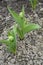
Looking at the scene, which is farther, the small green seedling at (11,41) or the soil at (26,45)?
the soil at (26,45)

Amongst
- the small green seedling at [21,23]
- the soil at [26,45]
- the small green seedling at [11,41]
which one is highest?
the small green seedling at [21,23]

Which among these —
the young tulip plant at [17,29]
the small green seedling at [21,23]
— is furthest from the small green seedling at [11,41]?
the small green seedling at [21,23]

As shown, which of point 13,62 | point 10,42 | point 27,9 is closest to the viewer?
point 10,42

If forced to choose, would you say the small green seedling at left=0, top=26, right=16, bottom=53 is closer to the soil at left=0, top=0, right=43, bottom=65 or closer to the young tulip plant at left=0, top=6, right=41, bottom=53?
the young tulip plant at left=0, top=6, right=41, bottom=53

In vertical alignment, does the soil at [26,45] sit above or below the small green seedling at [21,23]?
below

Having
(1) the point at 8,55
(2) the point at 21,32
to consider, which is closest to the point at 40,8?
(2) the point at 21,32

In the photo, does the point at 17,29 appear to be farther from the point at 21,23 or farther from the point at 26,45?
the point at 26,45

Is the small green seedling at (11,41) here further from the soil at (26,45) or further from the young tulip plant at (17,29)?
the soil at (26,45)

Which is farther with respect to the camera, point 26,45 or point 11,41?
point 26,45

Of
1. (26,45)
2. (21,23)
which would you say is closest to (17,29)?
(21,23)

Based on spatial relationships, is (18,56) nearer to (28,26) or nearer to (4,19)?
(28,26)

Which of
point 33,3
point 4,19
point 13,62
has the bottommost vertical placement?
point 13,62
